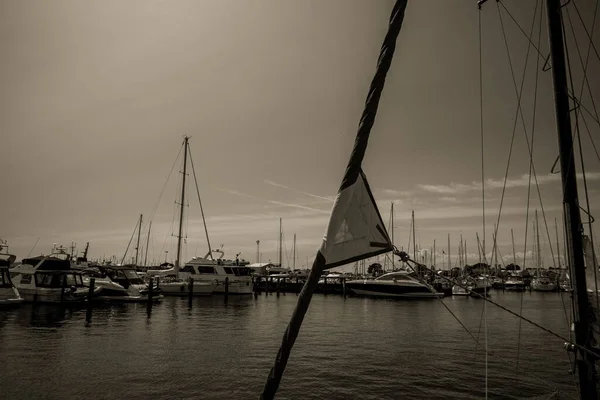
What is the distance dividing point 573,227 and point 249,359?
612 inches

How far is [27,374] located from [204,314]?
2039 centimetres

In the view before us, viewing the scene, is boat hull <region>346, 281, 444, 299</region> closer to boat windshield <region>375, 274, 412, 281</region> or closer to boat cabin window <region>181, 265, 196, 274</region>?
boat windshield <region>375, 274, 412, 281</region>

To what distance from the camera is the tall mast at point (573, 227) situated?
641 cm

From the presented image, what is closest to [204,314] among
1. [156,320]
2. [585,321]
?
[156,320]

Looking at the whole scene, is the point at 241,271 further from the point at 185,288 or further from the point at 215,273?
the point at 185,288

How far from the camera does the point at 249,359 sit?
18250 mm

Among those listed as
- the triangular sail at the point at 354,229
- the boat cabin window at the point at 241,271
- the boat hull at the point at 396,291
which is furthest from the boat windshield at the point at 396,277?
the triangular sail at the point at 354,229

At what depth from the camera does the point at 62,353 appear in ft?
59.4

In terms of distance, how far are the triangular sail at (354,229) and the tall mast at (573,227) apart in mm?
3987

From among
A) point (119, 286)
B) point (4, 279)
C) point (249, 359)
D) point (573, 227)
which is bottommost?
point (249, 359)

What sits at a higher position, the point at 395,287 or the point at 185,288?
the point at 185,288

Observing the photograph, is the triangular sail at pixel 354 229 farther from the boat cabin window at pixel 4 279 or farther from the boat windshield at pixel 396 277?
the boat windshield at pixel 396 277

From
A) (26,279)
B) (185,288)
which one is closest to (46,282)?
(26,279)

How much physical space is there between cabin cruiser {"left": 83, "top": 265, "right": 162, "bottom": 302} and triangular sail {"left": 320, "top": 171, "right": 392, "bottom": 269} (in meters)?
41.0
